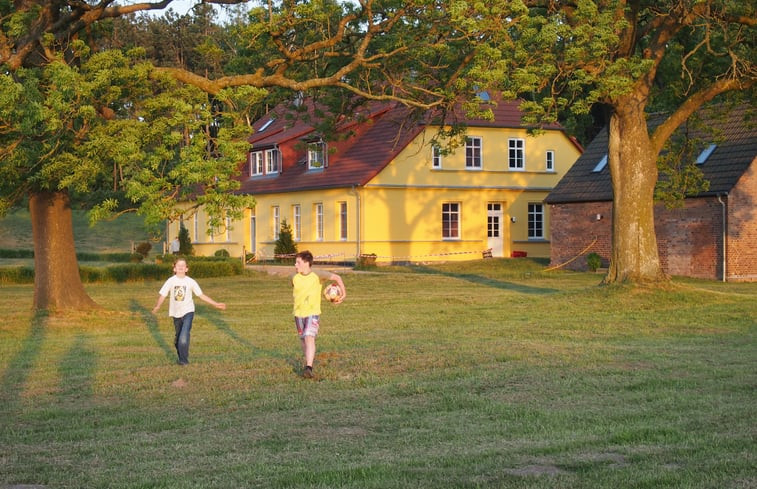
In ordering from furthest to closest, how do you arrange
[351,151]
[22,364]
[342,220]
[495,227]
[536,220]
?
[536,220] < [495,227] < [351,151] < [342,220] < [22,364]

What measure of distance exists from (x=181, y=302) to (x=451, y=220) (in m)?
33.9

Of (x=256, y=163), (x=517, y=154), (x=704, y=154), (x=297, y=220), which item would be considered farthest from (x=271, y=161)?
(x=704, y=154)

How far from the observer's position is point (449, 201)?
47.3m

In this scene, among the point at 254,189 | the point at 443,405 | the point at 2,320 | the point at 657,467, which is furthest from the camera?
the point at 254,189

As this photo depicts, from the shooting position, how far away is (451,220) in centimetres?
4766

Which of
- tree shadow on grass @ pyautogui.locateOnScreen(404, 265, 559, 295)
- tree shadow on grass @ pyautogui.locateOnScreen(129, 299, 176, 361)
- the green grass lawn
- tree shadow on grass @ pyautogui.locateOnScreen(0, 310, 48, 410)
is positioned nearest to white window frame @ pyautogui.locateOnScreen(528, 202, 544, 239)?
tree shadow on grass @ pyautogui.locateOnScreen(404, 265, 559, 295)

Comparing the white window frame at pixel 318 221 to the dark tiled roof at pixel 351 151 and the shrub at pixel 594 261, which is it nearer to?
the dark tiled roof at pixel 351 151

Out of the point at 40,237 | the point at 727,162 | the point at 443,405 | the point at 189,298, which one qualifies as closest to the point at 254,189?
A: the point at 727,162

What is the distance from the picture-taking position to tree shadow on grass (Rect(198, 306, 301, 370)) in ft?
50.3

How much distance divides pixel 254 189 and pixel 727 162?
78.5 feet

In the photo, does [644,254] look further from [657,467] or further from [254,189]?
[254,189]

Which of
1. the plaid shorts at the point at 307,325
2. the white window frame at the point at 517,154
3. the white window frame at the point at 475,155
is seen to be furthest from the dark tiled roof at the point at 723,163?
the plaid shorts at the point at 307,325

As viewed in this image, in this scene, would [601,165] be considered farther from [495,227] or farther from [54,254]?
[54,254]

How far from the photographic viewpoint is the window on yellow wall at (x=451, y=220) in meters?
47.4
